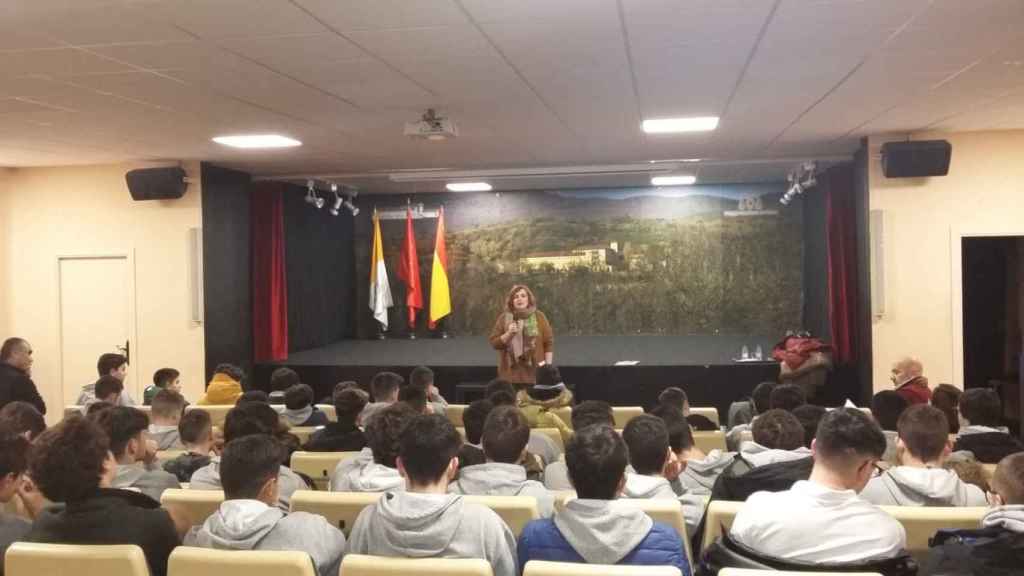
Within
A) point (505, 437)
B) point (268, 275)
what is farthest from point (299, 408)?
point (268, 275)

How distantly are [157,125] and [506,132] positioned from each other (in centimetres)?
284

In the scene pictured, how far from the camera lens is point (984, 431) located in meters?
4.25

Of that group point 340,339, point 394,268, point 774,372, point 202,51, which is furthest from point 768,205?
point 202,51

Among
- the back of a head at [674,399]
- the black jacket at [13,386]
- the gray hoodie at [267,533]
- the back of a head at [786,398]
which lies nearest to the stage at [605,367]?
the black jacket at [13,386]

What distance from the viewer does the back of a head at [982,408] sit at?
4414 millimetres

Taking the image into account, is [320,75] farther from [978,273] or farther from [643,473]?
[978,273]

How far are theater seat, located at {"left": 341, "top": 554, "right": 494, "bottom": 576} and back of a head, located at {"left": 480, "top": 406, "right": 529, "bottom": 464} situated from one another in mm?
1083

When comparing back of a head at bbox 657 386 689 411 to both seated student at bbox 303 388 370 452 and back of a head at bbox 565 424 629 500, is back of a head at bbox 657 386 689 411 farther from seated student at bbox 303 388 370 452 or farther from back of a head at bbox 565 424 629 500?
back of a head at bbox 565 424 629 500

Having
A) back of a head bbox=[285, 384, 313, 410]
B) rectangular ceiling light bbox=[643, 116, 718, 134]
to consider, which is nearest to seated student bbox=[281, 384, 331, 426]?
back of a head bbox=[285, 384, 313, 410]

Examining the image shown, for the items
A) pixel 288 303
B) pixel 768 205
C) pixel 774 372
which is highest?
pixel 768 205

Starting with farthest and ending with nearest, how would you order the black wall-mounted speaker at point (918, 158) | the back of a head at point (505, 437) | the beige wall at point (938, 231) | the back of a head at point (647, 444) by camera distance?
1. the beige wall at point (938, 231)
2. the black wall-mounted speaker at point (918, 158)
3. the back of a head at point (505, 437)
4. the back of a head at point (647, 444)

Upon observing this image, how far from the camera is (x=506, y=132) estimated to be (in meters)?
7.69

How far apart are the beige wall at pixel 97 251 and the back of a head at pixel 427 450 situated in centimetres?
706

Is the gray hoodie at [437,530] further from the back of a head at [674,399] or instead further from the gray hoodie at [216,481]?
the back of a head at [674,399]
